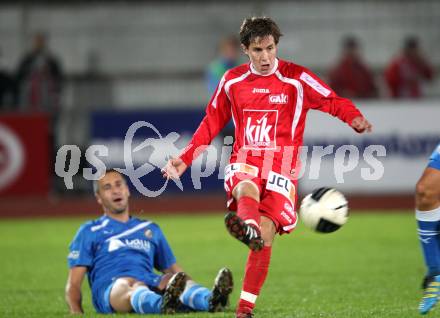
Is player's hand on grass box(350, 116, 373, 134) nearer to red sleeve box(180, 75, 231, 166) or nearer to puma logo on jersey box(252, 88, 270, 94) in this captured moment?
puma logo on jersey box(252, 88, 270, 94)

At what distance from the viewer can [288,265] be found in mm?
10453

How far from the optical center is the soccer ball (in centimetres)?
636

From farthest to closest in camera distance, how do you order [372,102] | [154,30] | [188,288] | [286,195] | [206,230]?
[154,30]
[372,102]
[206,230]
[188,288]
[286,195]

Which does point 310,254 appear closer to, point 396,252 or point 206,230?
point 396,252

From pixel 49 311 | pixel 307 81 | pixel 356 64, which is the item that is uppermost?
pixel 356 64

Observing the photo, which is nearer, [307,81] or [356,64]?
[307,81]

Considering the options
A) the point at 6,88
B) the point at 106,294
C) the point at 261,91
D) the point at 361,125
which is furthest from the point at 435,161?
the point at 6,88

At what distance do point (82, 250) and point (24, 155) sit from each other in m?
10.1

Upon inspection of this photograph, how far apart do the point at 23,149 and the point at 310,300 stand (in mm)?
10498

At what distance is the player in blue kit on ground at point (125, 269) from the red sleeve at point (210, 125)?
920 millimetres

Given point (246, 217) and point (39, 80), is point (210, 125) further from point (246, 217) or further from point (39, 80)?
point (39, 80)

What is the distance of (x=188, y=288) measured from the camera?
7.25m

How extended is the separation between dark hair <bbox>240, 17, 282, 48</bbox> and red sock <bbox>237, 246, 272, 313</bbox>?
Answer: 151 cm

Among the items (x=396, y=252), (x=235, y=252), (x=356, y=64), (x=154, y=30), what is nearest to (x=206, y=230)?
(x=235, y=252)
